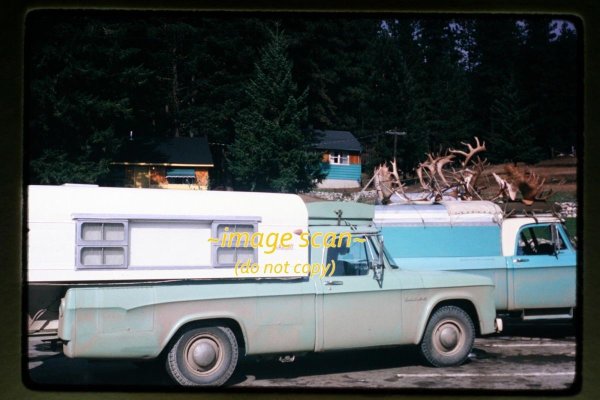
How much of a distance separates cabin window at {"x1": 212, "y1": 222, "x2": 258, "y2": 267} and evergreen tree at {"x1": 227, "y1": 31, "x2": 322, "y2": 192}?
49cm

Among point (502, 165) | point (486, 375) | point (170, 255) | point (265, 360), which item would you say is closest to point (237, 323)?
point (265, 360)

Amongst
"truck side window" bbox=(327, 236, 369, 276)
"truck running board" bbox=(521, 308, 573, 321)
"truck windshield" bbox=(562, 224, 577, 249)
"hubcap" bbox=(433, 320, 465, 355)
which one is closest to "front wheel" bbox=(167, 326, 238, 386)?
"truck side window" bbox=(327, 236, 369, 276)

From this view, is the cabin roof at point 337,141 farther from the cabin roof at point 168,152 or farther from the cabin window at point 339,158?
the cabin roof at point 168,152

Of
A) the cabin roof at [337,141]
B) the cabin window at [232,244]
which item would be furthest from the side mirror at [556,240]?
the cabin window at [232,244]

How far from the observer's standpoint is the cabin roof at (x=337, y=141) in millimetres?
6359

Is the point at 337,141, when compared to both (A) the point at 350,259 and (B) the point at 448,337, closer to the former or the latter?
(A) the point at 350,259

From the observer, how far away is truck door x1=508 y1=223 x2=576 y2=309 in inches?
239

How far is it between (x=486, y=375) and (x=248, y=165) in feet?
8.72

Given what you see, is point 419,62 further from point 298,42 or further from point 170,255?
point 170,255

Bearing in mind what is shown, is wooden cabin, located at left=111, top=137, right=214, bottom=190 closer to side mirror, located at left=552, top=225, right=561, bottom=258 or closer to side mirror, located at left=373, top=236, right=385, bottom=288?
side mirror, located at left=373, top=236, right=385, bottom=288

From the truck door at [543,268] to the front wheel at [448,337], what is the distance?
55 centimetres

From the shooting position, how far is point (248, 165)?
6234mm

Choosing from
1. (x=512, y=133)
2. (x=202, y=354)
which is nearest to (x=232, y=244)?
(x=202, y=354)

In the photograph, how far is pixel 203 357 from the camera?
5.93m
